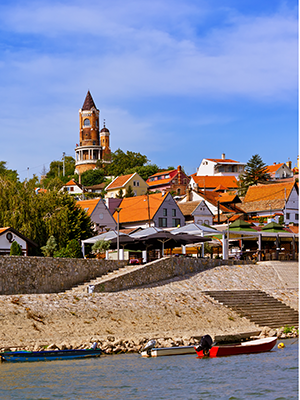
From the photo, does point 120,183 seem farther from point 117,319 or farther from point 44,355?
Result: point 44,355

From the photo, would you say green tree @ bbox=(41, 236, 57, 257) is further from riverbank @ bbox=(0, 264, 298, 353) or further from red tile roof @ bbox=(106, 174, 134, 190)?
red tile roof @ bbox=(106, 174, 134, 190)

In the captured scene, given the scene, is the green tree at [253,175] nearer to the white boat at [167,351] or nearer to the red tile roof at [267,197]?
→ the red tile roof at [267,197]

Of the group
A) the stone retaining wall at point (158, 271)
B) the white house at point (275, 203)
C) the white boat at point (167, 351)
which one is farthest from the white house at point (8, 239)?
the white house at point (275, 203)

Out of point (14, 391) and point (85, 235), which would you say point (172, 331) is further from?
point (85, 235)

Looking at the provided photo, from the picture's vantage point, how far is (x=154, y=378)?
21172 millimetres

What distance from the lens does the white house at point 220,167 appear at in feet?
434

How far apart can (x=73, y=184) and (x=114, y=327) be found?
329 ft

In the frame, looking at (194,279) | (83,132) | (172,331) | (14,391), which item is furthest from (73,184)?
(14,391)

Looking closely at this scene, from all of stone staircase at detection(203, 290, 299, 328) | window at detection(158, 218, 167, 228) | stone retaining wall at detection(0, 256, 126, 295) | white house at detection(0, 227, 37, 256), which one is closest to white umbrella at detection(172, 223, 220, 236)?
stone staircase at detection(203, 290, 299, 328)

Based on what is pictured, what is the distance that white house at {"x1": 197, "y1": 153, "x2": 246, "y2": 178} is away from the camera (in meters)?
132

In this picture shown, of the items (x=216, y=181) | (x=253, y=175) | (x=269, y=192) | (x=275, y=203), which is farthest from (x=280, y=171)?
(x=275, y=203)

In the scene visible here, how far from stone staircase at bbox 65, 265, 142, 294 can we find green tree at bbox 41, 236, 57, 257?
291 inches

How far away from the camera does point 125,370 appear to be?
2209 centimetres

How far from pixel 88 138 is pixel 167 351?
427 feet
